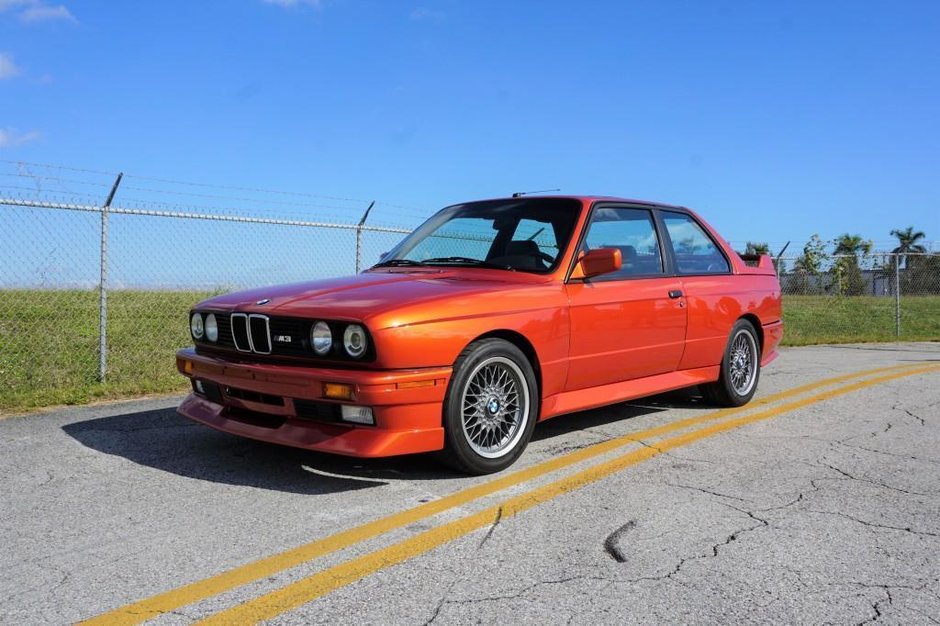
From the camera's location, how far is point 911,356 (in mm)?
10609

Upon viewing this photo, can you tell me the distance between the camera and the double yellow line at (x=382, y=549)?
2.43 m

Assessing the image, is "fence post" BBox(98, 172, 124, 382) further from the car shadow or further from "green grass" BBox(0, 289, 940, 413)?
the car shadow

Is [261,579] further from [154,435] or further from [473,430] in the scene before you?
[154,435]

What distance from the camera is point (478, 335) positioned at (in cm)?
398

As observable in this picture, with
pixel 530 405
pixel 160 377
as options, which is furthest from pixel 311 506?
pixel 160 377

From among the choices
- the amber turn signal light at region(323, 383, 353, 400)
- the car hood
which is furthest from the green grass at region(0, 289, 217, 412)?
the amber turn signal light at region(323, 383, 353, 400)

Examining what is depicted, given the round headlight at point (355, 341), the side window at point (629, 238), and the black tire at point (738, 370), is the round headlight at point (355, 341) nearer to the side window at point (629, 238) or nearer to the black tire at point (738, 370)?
the side window at point (629, 238)

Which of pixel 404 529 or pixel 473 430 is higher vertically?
pixel 473 430

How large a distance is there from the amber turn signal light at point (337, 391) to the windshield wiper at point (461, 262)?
151cm

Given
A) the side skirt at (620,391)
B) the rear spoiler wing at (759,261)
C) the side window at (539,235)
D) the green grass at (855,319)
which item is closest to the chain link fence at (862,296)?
the green grass at (855,319)

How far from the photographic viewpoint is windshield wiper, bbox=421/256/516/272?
187 inches

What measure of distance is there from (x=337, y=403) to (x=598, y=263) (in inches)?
72.9

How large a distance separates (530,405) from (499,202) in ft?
5.74

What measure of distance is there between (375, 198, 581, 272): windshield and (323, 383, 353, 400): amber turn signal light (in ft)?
4.98
